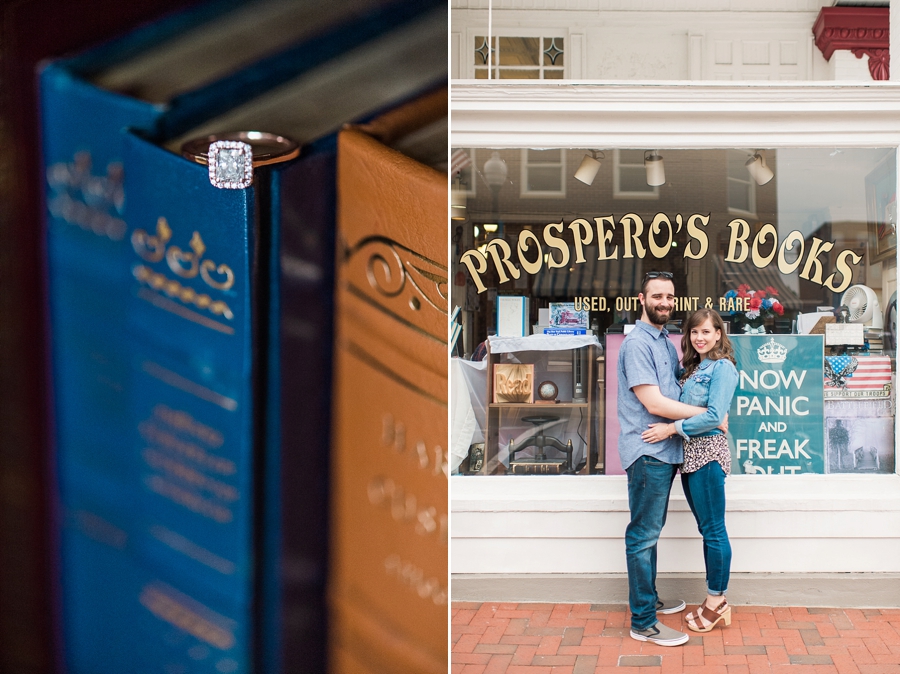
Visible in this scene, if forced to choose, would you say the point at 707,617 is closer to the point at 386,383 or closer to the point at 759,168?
the point at 759,168

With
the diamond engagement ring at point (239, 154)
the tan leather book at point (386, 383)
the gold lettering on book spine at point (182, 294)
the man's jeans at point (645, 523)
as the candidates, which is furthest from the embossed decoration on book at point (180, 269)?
the man's jeans at point (645, 523)

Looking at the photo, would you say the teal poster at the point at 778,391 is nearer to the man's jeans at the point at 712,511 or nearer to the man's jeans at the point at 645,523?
the man's jeans at the point at 712,511

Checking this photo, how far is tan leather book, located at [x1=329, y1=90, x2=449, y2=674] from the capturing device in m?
1.88

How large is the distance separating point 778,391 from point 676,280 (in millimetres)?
980

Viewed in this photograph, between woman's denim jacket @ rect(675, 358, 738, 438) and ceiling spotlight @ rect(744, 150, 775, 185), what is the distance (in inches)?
61.3

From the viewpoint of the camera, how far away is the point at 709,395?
3.79m

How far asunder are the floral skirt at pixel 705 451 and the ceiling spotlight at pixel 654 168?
5.82 feet

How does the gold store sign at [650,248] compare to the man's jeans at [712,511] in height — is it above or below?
above

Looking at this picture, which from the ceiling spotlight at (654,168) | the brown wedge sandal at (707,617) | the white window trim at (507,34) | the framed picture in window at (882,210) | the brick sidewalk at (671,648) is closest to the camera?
the brick sidewalk at (671,648)

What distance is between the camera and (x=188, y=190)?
6.02ft

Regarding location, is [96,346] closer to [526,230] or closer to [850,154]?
[526,230]

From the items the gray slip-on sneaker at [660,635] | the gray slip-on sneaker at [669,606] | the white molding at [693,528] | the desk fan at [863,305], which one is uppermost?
the desk fan at [863,305]

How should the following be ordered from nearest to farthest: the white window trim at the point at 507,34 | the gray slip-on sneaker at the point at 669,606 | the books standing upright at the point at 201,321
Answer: the books standing upright at the point at 201,321, the gray slip-on sneaker at the point at 669,606, the white window trim at the point at 507,34

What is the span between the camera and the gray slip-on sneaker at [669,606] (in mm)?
4242
